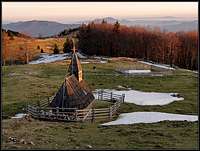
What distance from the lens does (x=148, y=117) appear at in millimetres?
29125

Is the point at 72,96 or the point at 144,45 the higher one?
the point at 144,45

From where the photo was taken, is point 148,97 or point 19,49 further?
point 19,49

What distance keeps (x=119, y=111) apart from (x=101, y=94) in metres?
7.05

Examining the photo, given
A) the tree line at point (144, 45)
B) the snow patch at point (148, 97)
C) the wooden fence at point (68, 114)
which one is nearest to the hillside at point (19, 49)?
the tree line at point (144, 45)

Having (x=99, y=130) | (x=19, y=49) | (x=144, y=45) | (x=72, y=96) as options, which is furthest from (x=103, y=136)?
(x=19, y=49)

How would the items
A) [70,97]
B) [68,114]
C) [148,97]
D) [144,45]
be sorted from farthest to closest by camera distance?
[144,45] < [148,97] < [70,97] < [68,114]

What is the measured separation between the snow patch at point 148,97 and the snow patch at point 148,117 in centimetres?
622

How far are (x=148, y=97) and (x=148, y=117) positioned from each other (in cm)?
1130

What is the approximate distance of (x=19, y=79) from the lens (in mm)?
52844

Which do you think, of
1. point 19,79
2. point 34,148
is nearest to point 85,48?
point 19,79

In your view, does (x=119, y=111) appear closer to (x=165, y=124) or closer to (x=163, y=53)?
(x=165, y=124)

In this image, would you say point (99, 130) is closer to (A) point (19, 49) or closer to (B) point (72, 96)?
(B) point (72, 96)

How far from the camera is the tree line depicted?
9238 centimetres

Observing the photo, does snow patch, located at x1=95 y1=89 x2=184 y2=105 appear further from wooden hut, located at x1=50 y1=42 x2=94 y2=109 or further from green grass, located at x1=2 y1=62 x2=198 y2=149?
wooden hut, located at x1=50 y1=42 x2=94 y2=109
